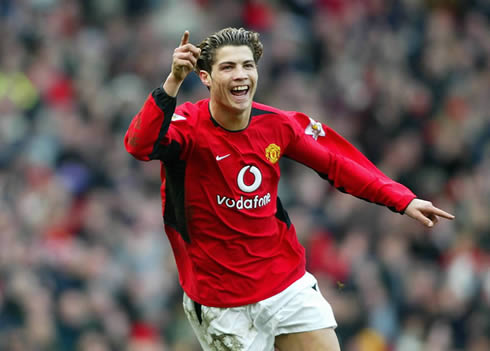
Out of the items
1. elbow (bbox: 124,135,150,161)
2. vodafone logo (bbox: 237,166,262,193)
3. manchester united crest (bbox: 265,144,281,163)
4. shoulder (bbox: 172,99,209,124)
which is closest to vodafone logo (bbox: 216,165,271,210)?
vodafone logo (bbox: 237,166,262,193)

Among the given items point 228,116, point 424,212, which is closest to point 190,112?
point 228,116

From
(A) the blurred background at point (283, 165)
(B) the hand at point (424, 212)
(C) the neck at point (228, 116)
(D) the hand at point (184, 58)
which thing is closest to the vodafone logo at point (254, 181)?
(C) the neck at point (228, 116)

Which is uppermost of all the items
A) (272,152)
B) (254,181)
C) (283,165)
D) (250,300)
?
(272,152)

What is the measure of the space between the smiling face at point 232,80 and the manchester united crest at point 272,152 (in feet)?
0.90

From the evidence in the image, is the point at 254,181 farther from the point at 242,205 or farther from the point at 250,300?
the point at 250,300

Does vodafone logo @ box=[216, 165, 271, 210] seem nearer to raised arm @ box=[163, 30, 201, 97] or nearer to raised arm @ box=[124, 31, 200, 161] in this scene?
raised arm @ box=[124, 31, 200, 161]

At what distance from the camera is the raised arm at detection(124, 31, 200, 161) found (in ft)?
16.4

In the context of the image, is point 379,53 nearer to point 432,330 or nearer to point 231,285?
point 432,330

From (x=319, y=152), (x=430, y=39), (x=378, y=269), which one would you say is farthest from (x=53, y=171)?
(x=319, y=152)

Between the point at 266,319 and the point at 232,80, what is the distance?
1.35 metres

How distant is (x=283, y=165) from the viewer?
481 inches

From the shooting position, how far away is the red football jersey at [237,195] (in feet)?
18.0

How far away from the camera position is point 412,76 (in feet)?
44.6

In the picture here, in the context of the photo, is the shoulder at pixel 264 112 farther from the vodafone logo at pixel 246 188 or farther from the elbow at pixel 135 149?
the elbow at pixel 135 149
